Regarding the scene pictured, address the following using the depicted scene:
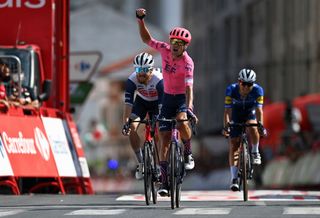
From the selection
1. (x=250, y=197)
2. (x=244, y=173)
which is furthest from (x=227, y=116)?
(x=250, y=197)

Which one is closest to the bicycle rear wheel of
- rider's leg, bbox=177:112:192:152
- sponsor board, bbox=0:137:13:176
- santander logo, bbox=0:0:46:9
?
rider's leg, bbox=177:112:192:152

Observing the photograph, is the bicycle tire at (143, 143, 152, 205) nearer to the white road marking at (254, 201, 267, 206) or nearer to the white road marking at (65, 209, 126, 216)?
the white road marking at (65, 209, 126, 216)

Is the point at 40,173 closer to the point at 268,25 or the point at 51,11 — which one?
the point at 51,11

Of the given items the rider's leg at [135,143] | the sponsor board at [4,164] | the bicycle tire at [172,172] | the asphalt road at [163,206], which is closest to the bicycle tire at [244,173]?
the asphalt road at [163,206]

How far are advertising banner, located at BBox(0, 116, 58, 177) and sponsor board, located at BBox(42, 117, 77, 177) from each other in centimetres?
23

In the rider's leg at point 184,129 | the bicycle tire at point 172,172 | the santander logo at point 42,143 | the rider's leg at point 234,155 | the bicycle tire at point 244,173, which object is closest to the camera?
the bicycle tire at point 172,172

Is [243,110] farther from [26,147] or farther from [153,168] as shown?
[26,147]

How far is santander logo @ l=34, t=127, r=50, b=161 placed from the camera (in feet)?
83.1

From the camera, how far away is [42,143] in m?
25.5

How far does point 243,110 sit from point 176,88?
2.54 meters

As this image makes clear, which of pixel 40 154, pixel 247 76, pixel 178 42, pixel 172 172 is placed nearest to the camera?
pixel 172 172

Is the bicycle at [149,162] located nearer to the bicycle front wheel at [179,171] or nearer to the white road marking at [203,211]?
the bicycle front wheel at [179,171]

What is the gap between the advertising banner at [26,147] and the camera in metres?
24.2

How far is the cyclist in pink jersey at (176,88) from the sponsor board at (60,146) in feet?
21.3
